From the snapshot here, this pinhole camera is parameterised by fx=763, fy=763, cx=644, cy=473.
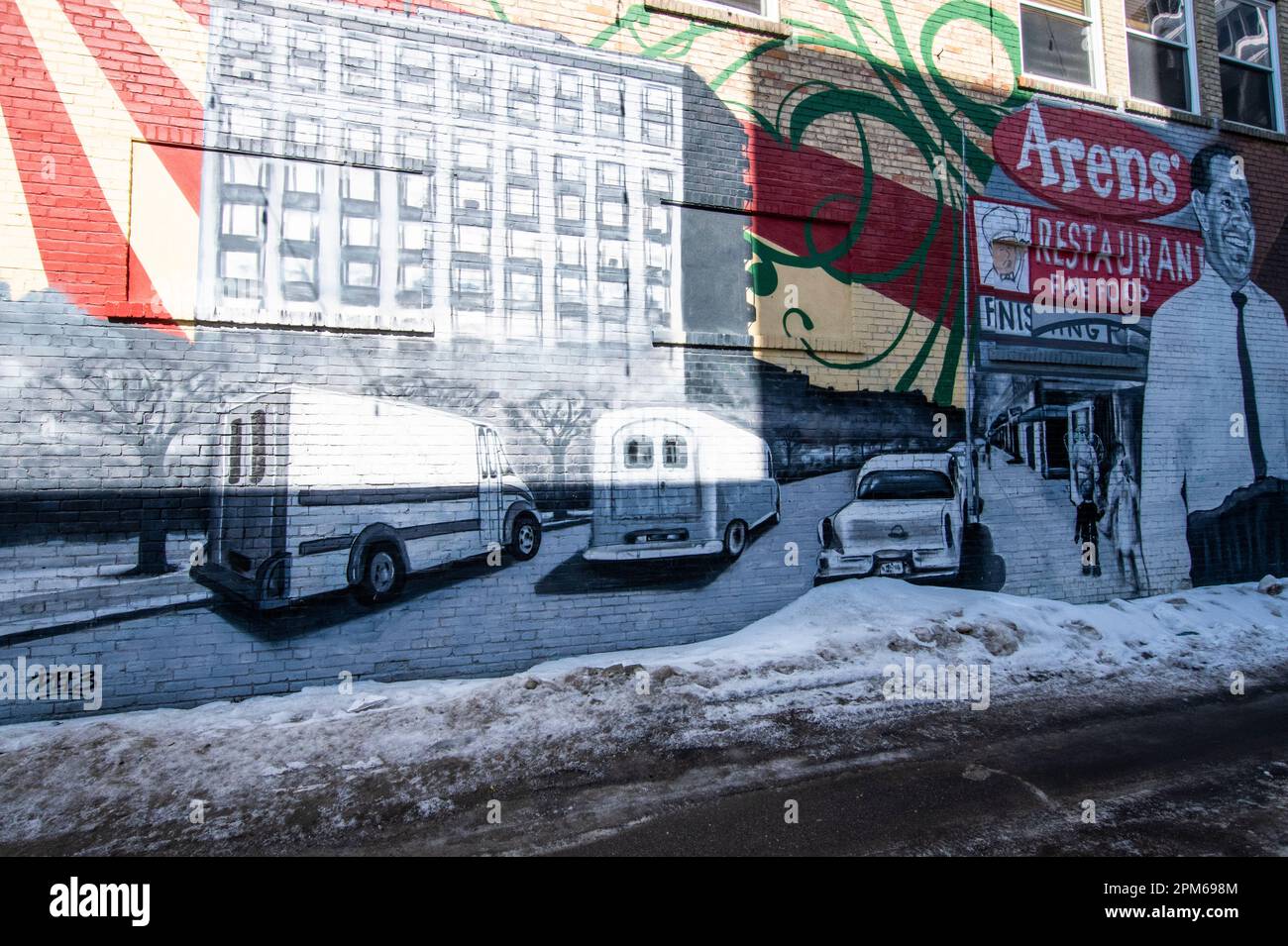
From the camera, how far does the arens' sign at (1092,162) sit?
9.02 metres

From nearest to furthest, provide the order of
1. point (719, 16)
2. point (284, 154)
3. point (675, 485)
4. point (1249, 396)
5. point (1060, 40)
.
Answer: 1. point (284, 154)
2. point (675, 485)
3. point (719, 16)
4. point (1060, 40)
5. point (1249, 396)

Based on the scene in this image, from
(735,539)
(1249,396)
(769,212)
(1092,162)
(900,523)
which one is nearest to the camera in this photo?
(735,539)

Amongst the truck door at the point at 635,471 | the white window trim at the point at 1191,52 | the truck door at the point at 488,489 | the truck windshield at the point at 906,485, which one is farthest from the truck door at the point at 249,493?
the white window trim at the point at 1191,52

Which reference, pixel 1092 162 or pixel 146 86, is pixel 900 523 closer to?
pixel 1092 162

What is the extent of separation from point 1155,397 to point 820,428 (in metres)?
4.78

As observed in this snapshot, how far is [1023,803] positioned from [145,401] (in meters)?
6.59

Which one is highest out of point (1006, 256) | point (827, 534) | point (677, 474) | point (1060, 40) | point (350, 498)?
point (1060, 40)

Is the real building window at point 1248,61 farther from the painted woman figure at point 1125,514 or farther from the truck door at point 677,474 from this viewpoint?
the truck door at point 677,474

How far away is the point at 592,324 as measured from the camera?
716 centimetres

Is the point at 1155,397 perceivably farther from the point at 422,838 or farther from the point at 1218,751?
the point at 422,838

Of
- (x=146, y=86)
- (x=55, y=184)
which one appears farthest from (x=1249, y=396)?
(x=55, y=184)

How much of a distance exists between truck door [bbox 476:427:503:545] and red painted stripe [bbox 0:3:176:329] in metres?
2.88

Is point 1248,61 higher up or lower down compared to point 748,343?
higher up
